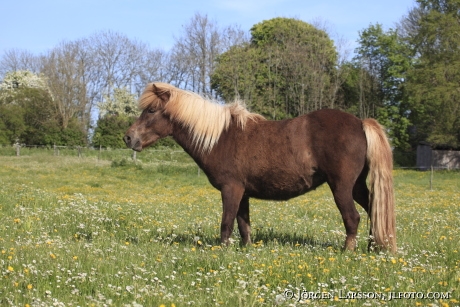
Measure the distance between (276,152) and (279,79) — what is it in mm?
49921

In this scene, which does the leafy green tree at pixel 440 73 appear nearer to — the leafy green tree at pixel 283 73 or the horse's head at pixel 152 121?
the leafy green tree at pixel 283 73

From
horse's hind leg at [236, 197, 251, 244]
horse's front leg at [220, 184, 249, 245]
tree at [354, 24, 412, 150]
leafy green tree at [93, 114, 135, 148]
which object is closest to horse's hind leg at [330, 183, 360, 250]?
horse's front leg at [220, 184, 249, 245]

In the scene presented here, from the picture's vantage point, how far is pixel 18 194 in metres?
13.5

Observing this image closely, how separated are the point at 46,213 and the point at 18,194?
11.0ft

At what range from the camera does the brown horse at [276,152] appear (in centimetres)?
755

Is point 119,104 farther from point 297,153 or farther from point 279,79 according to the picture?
point 297,153

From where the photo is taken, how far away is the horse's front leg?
782 centimetres

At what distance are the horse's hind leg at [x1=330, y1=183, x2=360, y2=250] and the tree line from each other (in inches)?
1727

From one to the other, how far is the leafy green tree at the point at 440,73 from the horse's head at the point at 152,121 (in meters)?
43.8

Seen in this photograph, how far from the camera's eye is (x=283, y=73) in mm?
57219

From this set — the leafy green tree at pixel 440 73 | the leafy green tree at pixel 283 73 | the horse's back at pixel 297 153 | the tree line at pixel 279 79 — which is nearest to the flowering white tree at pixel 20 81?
the tree line at pixel 279 79

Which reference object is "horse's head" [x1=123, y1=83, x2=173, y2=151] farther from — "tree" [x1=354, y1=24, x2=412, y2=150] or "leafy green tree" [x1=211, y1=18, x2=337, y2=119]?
"tree" [x1=354, y1=24, x2=412, y2=150]

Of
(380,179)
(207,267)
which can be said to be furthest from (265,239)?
(207,267)

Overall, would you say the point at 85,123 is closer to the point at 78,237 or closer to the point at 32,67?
the point at 32,67
